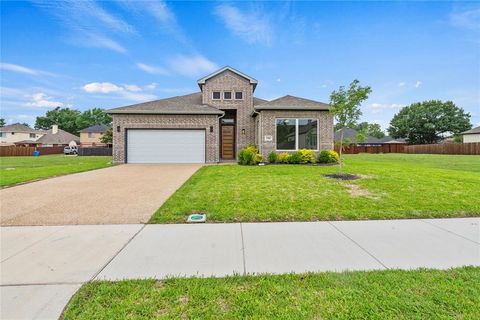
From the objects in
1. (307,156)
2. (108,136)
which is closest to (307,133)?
(307,156)

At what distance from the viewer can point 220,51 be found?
17250mm

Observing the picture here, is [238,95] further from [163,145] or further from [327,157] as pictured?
[327,157]

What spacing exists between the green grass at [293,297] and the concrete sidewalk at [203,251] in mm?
198

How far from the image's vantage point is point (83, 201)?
564cm

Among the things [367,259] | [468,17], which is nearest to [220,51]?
[468,17]

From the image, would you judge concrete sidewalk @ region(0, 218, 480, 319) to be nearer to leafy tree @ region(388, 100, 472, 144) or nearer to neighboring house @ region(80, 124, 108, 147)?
neighboring house @ region(80, 124, 108, 147)

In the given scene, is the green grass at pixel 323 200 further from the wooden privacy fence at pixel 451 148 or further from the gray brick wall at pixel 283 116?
the wooden privacy fence at pixel 451 148

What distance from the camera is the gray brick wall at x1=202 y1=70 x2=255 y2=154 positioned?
53.0 feet

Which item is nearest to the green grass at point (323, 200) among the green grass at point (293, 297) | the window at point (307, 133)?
the green grass at point (293, 297)

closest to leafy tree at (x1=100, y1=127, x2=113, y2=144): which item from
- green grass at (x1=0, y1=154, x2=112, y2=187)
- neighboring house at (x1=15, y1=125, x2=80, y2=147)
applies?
neighboring house at (x1=15, y1=125, x2=80, y2=147)

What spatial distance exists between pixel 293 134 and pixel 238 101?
4821 mm

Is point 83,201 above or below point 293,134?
below

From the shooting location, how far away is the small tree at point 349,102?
25.5ft

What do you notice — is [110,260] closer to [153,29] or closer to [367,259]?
[367,259]
